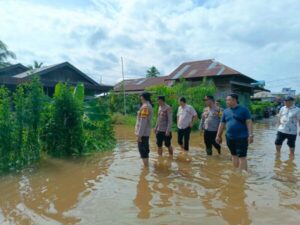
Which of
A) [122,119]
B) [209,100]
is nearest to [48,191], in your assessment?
[209,100]

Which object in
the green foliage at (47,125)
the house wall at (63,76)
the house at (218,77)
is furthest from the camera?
the house at (218,77)

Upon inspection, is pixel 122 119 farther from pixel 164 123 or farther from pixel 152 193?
pixel 152 193

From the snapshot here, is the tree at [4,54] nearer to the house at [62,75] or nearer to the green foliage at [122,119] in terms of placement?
the house at [62,75]

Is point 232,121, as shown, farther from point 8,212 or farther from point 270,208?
point 8,212

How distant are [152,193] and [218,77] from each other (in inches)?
1043

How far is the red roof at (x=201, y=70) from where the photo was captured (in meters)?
30.7

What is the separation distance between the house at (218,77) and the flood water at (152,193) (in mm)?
20376

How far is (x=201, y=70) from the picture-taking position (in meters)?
32.9

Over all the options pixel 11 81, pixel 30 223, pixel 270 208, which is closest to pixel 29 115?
pixel 30 223

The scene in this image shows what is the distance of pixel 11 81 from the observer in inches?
755

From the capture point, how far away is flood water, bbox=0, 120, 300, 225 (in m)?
4.55

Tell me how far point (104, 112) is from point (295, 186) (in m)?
6.29

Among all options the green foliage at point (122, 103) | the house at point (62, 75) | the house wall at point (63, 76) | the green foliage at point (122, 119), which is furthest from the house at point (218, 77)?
the house wall at point (63, 76)

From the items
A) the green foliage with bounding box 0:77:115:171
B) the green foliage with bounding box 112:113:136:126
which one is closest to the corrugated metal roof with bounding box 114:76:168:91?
the green foliage with bounding box 112:113:136:126
